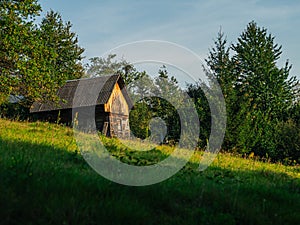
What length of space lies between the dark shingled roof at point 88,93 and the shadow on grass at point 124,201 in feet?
67.2

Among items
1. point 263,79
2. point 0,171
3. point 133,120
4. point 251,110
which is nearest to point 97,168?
point 0,171

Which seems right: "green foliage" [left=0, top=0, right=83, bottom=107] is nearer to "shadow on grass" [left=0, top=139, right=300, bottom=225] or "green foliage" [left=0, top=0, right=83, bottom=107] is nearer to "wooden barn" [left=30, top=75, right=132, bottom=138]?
"wooden barn" [left=30, top=75, right=132, bottom=138]

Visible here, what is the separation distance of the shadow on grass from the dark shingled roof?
20.5m

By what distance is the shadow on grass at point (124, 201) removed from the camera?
373 centimetres

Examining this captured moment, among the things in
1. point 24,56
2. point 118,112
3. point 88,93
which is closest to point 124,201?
point 24,56

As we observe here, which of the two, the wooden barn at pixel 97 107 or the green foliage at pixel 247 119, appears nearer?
the green foliage at pixel 247 119

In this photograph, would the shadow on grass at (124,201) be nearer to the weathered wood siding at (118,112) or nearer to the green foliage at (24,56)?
the green foliage at (24,56)

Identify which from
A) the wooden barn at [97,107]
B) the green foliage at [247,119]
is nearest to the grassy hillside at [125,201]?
the green foliage at [247,119]

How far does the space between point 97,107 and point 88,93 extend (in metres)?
1.41

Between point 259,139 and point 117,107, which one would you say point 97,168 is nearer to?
point 259,139

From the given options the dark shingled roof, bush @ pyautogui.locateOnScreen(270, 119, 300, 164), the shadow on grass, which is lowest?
the shadow on grass

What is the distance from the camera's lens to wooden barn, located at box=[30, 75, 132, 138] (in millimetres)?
26250

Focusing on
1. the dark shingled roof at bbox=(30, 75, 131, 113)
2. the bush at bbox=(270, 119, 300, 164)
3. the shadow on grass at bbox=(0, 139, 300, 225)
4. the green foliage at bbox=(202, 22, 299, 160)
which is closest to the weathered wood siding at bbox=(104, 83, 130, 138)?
the dark shingled roof at bbox=(30, 75, 131, 113)

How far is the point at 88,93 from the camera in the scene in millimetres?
27156
